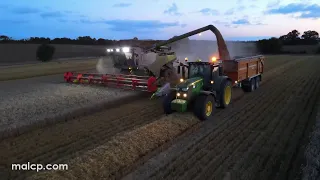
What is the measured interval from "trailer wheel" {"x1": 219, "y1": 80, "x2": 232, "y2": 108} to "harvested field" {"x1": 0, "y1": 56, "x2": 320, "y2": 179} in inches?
12.1

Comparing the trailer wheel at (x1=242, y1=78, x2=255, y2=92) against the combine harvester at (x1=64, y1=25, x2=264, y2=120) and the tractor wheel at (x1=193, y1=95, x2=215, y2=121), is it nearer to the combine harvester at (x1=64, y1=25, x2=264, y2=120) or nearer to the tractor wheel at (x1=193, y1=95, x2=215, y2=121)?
the combine harvester at (x1=64, y1=25, x2=264, y2=120)

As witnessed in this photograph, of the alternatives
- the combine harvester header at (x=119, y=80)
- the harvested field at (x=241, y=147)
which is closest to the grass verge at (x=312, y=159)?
the harvested field at (x=241, y=147)

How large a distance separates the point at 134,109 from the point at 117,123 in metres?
2.17

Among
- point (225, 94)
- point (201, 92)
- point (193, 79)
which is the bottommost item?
point (225, 94)

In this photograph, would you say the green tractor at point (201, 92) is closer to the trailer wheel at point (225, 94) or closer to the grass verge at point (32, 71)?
the trailer wheel at point (225, 94)

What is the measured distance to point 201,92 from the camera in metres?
10.3

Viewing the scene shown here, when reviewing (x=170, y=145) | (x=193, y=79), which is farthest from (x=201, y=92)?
(x=170, y=145)

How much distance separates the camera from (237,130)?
916 centimetres

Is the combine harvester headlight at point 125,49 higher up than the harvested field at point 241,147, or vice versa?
the combine harvester headlight at point 125,49

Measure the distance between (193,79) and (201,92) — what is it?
583mm

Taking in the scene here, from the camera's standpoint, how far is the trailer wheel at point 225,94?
11248 millimetres

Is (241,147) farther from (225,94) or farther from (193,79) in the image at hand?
(225,94)

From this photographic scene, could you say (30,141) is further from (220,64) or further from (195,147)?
(220,64)

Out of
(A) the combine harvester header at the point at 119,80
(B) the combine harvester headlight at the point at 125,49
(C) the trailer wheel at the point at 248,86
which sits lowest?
(C) the trailer wheel at the point at 248,86
